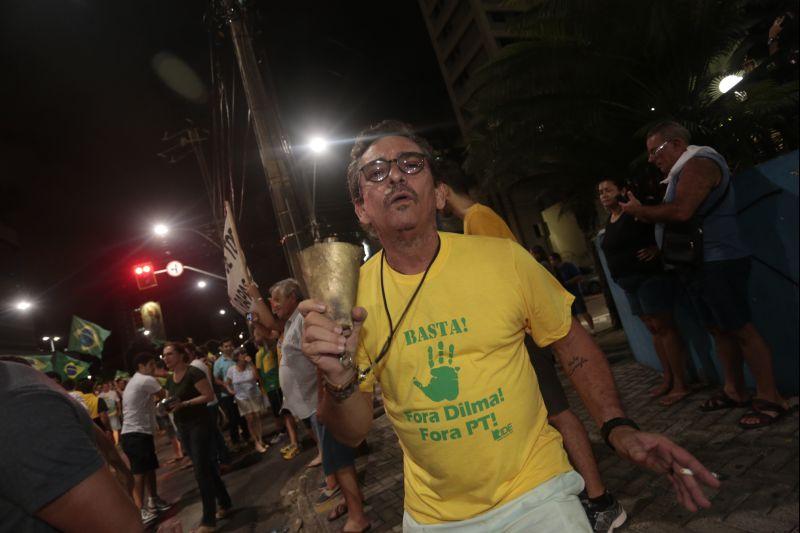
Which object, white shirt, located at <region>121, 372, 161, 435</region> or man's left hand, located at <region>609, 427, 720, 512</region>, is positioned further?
white shirt, located at <region>121, 372, 161, 435</region>

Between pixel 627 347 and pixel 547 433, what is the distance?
708 centimetres

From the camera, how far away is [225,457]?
366 inches

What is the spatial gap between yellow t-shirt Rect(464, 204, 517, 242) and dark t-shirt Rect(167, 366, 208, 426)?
187 inches

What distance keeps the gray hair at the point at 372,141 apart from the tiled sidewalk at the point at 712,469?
2.68 metres

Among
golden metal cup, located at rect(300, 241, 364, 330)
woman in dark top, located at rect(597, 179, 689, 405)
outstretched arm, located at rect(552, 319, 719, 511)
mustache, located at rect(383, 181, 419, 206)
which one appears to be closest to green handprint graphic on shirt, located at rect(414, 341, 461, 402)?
golden metal cup, located at rect(300, 241, 364, 330)

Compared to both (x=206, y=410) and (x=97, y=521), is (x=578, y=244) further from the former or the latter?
(x=97, y=521)

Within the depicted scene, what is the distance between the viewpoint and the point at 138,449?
6.98m

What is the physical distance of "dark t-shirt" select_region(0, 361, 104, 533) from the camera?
1464 millimetres

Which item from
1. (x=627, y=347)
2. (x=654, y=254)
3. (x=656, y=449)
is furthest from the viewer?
(x=627, y=347)

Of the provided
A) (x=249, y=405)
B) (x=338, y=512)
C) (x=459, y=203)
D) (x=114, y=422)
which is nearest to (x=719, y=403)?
(x=459, y=203)

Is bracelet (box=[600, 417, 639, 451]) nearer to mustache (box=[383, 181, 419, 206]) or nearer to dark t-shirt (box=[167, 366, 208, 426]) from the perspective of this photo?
mustache (box=[383, 181, 419, 206])

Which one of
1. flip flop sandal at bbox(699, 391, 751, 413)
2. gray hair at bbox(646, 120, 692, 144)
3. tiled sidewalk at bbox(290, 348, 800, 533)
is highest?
gray hair at bbox(646, 120, 692, 144)

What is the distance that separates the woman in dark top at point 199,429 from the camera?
5848 millimetres

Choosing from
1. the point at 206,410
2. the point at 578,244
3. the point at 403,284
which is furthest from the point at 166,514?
the point at 578,244
